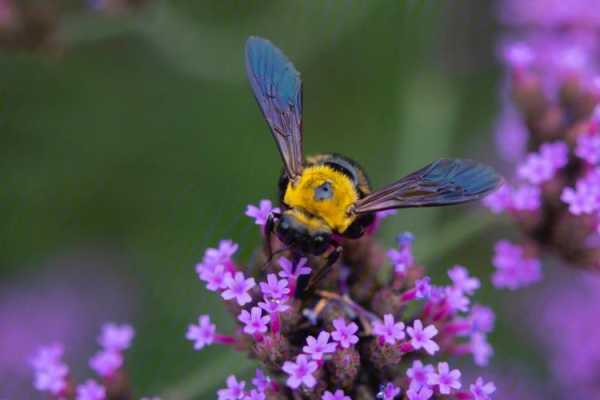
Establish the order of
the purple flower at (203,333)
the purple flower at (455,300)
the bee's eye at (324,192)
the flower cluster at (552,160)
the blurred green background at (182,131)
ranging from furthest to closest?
the blurred green background at (182,131), the flower cluster at (552,160), the purple flower at (455,300), the purple flower at (203,333), the bee's eye at (324,192)

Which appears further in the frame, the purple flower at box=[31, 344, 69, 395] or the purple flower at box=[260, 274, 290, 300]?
the purple flower at box=[31, 344, 69, 395]

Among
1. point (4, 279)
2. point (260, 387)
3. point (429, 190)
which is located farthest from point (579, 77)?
point (4, 279)

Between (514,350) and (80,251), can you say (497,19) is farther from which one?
(80,251)

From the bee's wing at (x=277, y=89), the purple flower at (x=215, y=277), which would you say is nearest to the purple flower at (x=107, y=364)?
the purple flower at (x=215, y=277)

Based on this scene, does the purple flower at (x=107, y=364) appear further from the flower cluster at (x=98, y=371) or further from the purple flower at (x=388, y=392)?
the purple flower at (x=388, y=392)

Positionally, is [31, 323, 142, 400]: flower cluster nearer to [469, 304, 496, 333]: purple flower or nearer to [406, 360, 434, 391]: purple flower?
[406, 360, 434, 391]: purple flower

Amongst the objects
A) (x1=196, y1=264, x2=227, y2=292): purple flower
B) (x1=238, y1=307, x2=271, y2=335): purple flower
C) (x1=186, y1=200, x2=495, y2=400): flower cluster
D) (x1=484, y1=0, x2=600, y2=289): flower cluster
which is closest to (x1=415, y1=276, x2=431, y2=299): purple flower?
(x1=186, y1=200, x2=495, y2=400): flower cluster
